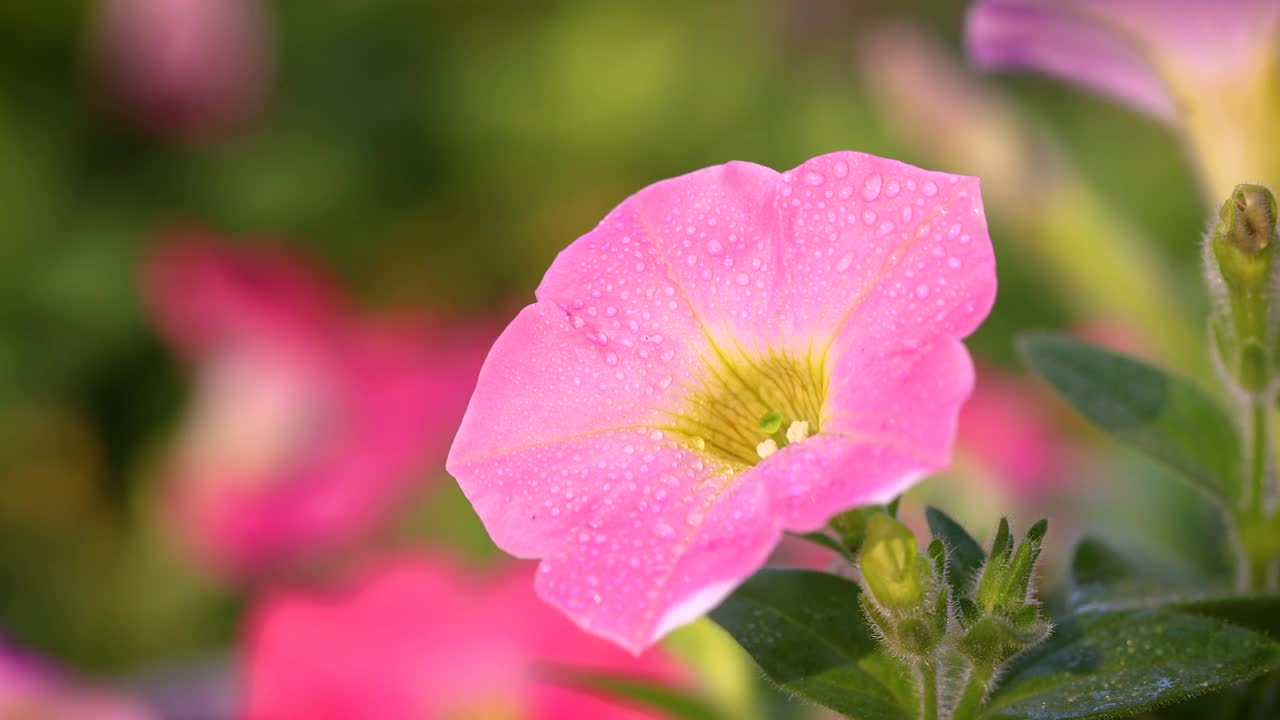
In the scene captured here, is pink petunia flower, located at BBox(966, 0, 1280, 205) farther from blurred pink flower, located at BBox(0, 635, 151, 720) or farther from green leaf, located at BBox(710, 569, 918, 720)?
blurred pink flower, located at BBox(0, 635, 151, 720)

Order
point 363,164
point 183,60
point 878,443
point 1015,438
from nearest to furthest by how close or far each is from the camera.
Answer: point 878,443
point 1015,438
point 183,60
point 363,164

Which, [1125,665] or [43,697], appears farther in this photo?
[43,697]

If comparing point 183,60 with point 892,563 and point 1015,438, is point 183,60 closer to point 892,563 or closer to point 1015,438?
point 1015,438

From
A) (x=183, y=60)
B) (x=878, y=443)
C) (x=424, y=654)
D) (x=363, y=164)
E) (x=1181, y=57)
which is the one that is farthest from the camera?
(x=363, y=164)

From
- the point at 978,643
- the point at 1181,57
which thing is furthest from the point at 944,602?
the point at 1181,57

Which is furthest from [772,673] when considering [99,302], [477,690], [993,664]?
[99,302]

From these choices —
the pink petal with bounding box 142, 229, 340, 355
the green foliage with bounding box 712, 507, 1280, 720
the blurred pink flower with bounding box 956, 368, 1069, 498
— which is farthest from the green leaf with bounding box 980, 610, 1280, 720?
the pink petal with bounding box 142, 229, 340, 355

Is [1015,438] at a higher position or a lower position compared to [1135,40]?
lower
